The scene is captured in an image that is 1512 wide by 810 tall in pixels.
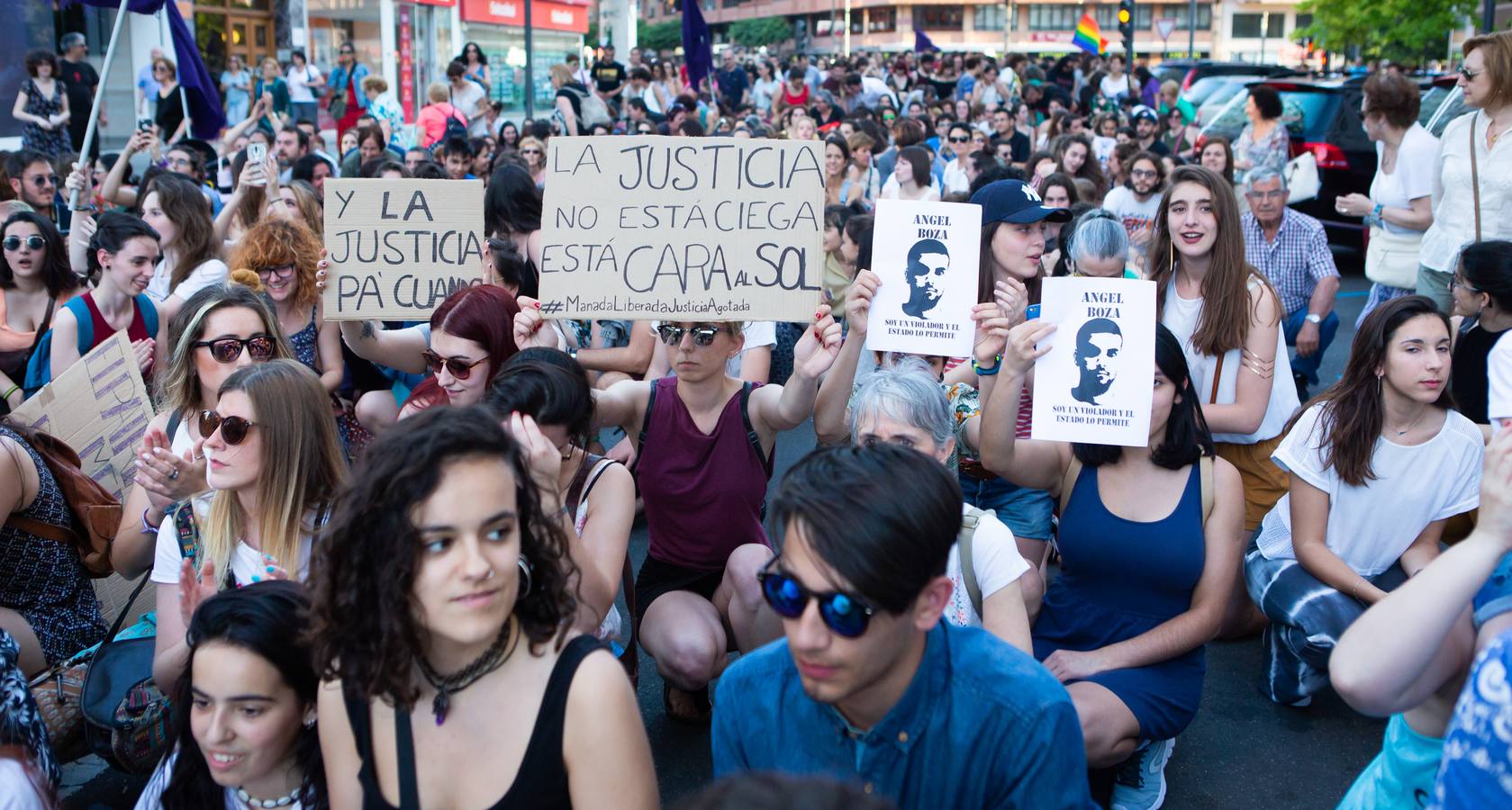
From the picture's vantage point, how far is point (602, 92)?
22.0m

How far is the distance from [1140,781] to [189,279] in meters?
5.12

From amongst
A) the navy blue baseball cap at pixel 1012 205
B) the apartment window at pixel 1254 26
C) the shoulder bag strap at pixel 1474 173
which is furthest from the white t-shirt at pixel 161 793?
the apartment window at pixel 1254 26

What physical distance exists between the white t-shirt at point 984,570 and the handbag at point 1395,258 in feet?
16.8

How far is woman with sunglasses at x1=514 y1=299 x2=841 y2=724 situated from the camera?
4.10 m

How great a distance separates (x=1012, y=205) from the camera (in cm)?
505

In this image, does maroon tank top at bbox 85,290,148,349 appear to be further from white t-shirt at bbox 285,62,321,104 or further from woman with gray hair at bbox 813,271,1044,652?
white t-shirt at bbox 285,62,321,104

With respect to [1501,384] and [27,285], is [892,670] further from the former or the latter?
[27,285]

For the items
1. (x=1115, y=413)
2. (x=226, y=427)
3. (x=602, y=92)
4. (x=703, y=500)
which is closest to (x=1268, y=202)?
(x=1115, y=413)

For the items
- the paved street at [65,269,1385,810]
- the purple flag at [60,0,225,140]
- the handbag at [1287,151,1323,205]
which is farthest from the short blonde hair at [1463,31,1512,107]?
the purple flag at [60,0,225,140]

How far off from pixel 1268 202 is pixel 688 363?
4026 mm

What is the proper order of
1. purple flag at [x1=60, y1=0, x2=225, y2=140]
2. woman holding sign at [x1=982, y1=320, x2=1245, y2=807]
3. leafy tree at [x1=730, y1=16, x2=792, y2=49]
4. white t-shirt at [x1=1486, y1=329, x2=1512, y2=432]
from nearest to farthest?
white t-shirt at [x1=1486, y1=329, x2=1512, y2=432]
woman holding sign at [x1=982, y1=320, x2=1245, y2=807]
purple flag at [x1=60, y1=0, x2=225, y2=140]
leafy tree at [x1=730, y1=16, x2=792, y2=49]

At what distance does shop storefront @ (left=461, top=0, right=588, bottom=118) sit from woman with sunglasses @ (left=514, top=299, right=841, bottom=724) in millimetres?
24888

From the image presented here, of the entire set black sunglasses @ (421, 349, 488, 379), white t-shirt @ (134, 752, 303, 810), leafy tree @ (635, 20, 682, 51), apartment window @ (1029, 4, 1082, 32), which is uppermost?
apartment window @ (1029, 4, 1082, 32)

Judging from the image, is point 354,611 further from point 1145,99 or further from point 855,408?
point 1145,99
